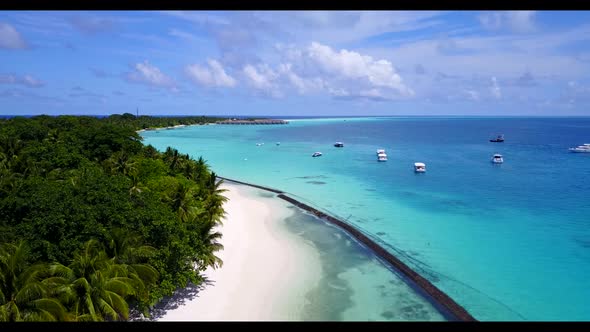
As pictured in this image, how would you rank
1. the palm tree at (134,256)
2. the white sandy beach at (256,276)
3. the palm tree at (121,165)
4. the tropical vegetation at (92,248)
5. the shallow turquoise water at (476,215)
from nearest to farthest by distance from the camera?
1. the tropical vegetation at (92,248)
2. the palm tree at (134,256)
3. the white sandy beach at (256,276)
4. the shallow turquoise water at (476,215)
5. the palm tree at (121,165)

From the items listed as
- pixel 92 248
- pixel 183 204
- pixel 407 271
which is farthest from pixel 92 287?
pixel 407 271

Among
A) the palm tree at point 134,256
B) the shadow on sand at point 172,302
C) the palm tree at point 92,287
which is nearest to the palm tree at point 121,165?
the shadow on sand at point 172,302

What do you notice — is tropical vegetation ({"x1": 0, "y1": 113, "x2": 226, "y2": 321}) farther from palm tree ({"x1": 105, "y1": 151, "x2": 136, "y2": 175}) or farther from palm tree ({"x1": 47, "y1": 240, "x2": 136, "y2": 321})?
palm tree ({"x1": 105, "y1": 151, "x2": 136, "y2": 175})

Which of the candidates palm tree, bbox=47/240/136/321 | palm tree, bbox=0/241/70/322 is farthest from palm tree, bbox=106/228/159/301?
palm tree, bbox=0/241/70/322

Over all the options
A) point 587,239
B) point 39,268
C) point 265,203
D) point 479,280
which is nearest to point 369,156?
point 265,203

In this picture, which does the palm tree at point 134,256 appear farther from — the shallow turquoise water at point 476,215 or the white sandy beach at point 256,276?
the shallow turquoise water at point 476,215
